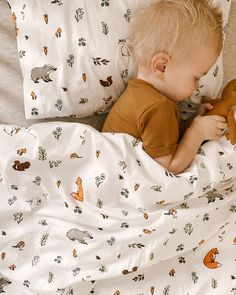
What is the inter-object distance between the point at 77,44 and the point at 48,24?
85 millimetres

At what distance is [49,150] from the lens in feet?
3.72

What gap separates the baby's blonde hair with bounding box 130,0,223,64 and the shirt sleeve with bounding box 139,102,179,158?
126mm

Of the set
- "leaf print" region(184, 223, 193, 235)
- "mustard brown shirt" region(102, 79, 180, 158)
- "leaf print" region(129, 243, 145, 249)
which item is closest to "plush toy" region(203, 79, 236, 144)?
"mustard brown shirt" region(102, 79, 180, 158)

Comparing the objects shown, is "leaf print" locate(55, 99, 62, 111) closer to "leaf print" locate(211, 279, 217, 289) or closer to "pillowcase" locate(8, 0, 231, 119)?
"pillowcase" locate(8, 0, 231, 119)

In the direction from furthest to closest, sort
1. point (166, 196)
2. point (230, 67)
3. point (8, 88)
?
point (230, 67) < point (8, 88) < point (166, 196)

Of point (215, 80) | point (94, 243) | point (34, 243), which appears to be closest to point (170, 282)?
point (94, 243)

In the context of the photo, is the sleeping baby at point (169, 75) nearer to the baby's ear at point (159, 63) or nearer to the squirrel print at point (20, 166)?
the baby's ear at point (159, 63)

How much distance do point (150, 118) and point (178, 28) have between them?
21 centimetres

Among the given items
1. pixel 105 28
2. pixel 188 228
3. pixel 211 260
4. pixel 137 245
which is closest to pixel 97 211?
pixel 137 245

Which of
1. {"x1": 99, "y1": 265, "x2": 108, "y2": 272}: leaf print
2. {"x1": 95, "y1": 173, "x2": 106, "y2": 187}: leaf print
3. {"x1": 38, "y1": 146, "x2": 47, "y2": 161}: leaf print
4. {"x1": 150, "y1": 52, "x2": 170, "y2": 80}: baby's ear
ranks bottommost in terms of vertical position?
{"x1": 99, "y1": 265, "x2": 108, "y2": 272}: leaf print

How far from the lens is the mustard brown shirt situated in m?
1.10

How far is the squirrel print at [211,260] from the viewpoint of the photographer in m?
1.23

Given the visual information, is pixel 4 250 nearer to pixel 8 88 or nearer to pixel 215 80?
pixel 8 88

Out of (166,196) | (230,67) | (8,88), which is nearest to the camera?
(166,196)
